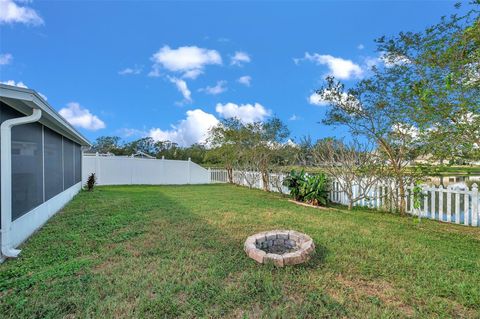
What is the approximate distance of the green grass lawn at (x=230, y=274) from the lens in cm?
212

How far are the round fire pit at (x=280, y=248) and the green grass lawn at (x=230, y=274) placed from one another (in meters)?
0.12

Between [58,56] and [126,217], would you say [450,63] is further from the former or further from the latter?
[58,56]

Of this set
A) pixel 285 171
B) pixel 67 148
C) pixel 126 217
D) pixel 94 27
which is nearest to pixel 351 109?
pixel 285 171

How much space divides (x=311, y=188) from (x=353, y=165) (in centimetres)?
145

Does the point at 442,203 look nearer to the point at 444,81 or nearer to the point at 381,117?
the point at 381,117

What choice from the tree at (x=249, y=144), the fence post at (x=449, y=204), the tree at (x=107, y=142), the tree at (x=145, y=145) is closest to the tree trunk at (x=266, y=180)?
the tree at (x=249, y=144)

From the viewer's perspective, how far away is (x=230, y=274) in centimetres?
275

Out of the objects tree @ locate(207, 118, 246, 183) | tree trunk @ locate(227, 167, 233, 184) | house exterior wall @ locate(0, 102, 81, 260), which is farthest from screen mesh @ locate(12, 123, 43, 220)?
tree trunk @ locate(227, 167, 233, 184)

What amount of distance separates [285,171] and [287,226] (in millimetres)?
6014

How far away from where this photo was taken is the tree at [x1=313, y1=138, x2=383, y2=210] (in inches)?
256

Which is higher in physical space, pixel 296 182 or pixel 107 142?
pixel 107 142

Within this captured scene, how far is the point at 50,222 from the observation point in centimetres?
534

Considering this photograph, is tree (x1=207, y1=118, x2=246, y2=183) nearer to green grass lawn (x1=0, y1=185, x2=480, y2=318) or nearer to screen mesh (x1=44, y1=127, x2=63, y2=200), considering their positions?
screen mesh (x1=44, y1=127, x2=63, y2=200)

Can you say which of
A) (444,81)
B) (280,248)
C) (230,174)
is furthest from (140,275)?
(230,174)
